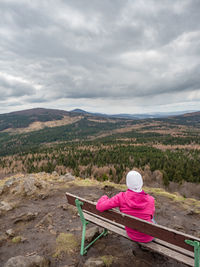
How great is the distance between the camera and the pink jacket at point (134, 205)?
3516 millimetres

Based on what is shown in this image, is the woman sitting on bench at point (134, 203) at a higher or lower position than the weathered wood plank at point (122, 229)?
higher

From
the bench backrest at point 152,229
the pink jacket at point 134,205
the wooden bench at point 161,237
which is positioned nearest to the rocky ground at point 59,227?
the wooden bench at point 161,237

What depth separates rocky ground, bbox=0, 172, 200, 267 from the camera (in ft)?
12.7

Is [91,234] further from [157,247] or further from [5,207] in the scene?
[5,207]

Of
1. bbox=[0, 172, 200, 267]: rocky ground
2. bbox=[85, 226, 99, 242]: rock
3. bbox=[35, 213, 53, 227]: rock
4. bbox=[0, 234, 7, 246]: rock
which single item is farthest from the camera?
bbox=[35, 213, 53, 227]: rock

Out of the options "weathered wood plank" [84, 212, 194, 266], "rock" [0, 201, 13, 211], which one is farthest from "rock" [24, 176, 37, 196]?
"weathered wood plank" [84, 212, 194, 266]

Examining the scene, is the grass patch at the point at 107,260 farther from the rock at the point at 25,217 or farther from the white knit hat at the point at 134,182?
the rock at the point at 25,217

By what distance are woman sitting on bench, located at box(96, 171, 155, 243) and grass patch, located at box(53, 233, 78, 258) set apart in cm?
191

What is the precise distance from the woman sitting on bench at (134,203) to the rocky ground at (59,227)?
767mm

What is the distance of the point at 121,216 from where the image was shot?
3479mm

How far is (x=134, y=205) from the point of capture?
3.50 meters

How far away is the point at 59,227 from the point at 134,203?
4.03m


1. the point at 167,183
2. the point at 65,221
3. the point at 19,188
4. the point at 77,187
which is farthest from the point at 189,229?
the point at 167,183

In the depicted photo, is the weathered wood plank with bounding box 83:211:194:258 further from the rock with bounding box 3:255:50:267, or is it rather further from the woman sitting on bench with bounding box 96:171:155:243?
the rock with bounding box 3:255:50:267
